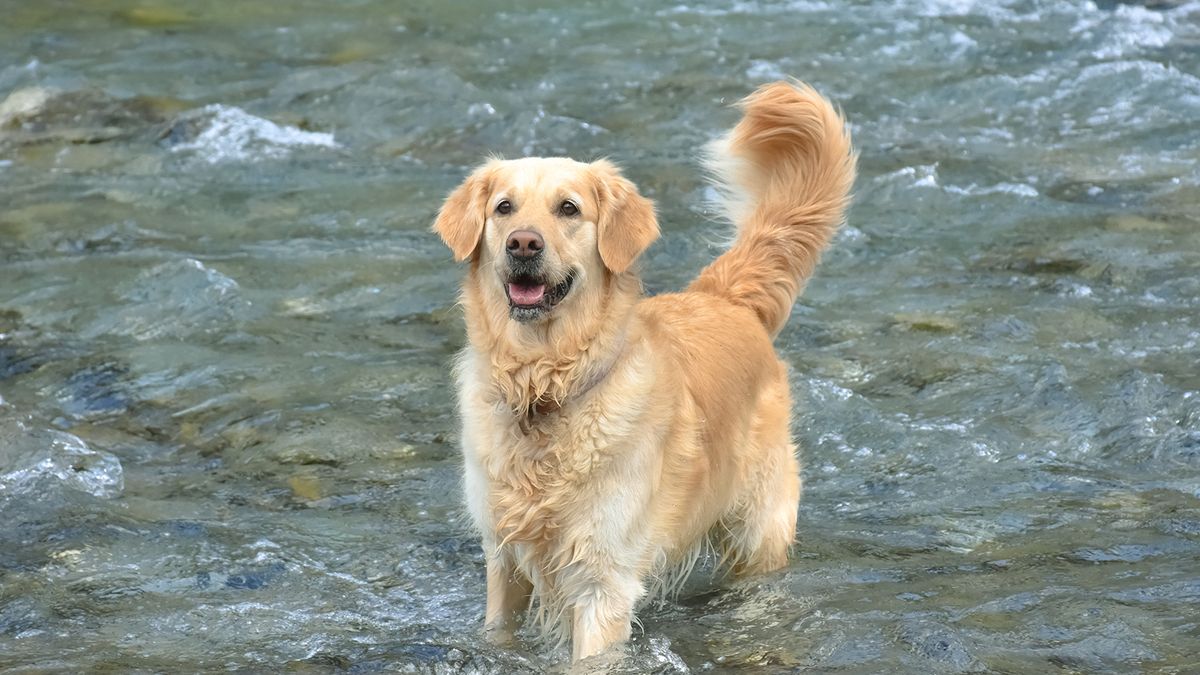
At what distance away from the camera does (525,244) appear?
170 inches

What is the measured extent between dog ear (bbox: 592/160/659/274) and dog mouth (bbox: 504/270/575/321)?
0.65 ft

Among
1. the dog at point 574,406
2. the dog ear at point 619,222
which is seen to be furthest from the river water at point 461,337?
the dog ear at point 619,222

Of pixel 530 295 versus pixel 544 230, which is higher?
pixel 544 230

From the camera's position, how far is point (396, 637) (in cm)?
481

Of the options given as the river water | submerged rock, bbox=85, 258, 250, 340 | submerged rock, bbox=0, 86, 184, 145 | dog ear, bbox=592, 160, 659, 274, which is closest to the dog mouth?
dog ear, bbox=592, 160, 659, 274

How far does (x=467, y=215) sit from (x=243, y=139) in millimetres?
6339

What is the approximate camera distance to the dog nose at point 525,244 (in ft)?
14.1

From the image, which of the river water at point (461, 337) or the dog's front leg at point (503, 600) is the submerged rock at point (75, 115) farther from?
the dog's front leg at point (503, 600)

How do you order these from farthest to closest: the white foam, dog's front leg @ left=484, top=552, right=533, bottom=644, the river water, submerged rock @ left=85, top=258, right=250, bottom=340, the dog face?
the white foam, submerged rock @ left=85, top=258, right=250, bottom=340, the river water, dog's front leg @ left=484, top=552, right=533, bottom=644, the dog face

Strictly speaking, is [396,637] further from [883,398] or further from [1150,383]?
[1150,383]

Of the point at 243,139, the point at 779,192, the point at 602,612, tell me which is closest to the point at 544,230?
the point at 602,612

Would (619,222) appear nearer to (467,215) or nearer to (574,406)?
(467,215)

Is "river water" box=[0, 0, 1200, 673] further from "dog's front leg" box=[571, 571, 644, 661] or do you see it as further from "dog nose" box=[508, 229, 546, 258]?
"dog nose" box=[508, 229, 546, 258]

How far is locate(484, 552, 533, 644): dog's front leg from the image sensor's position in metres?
Result: 4.68
